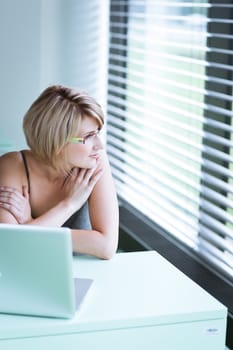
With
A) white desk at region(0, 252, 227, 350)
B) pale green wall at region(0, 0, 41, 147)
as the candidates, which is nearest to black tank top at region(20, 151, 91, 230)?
white desk at region(0, 252, 227, 350)

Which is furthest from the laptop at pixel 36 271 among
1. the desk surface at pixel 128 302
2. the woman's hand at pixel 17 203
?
the woman's hand at pixel 17 203

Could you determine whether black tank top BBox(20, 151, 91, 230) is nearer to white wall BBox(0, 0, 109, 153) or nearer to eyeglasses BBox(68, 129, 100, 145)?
eyeglasses BBox(68, 129, 100, 145)

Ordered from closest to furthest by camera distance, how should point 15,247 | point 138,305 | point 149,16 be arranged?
point 15,247 → point 138,305 → point 149,16

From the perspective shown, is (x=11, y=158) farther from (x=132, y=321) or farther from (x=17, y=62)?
(x=17, y=62)

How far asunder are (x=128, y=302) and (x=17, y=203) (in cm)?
72

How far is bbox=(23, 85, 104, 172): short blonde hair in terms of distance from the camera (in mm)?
2734

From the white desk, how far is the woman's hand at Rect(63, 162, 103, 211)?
417 millimetres

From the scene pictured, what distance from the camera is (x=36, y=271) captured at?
2002 millimetres

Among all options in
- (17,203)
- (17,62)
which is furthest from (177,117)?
(17,203)

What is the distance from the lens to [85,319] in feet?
6.79

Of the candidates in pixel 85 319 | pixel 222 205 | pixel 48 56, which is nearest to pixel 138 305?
pixel 85 319

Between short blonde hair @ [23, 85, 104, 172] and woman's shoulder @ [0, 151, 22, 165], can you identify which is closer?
short blonde hair @ [23, 85, 104, 172]

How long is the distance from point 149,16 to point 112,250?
1704 millimetres

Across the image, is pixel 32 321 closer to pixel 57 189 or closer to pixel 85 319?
pixel 85 319
